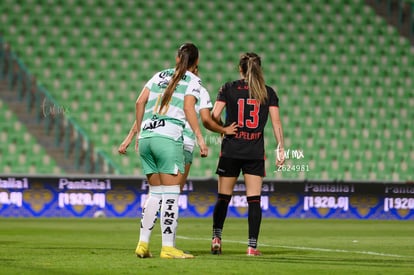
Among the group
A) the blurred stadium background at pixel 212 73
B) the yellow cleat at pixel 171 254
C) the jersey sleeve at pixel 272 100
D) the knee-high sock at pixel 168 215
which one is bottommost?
the yellow cleat at pixel 171 254

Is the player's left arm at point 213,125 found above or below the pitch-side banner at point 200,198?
above

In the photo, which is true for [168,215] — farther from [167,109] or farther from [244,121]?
[244,121]

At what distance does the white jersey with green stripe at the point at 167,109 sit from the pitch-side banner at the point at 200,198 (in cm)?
1182

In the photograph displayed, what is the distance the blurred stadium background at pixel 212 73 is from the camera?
22.8 meters

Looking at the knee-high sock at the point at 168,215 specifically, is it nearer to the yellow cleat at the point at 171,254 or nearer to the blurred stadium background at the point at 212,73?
Result: the yellow cleat at the point at 171,254

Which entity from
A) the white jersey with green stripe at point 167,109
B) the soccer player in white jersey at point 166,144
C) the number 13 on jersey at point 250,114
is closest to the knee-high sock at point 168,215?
the soccer player in white jersey at point 166,144

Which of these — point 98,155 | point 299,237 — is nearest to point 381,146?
point 98,155

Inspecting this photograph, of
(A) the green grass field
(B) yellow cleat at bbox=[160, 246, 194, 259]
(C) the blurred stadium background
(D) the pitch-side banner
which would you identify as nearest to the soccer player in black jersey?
(A) the green grass field

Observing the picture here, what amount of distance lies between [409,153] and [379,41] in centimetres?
403

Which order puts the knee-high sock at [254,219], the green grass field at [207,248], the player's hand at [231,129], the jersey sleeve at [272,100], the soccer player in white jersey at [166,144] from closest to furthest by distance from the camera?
the green grass field at [207,248] → the soccer player in white jersey at [166,144] → the knee-high sock at [254,219] → the player's hand at [231,129] → the jersey sleeve at [272,100]

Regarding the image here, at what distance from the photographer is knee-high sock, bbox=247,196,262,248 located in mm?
9398

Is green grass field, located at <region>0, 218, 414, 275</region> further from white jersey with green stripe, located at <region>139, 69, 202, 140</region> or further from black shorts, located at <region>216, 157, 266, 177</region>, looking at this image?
white jersey with green stripe, located at <region>139, 69, 202, 140</region>

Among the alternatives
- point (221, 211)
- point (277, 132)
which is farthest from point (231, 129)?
point (221, 211)

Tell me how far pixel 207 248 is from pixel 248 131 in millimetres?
1849
